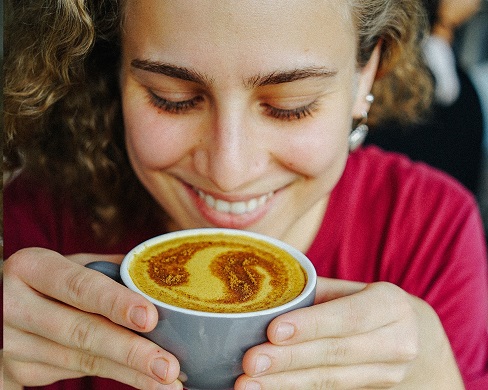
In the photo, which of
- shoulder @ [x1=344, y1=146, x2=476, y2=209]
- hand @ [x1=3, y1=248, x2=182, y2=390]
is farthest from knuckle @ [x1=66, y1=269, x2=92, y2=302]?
shoulder @ [x1=344, y1=146, x2=476, y2=209]

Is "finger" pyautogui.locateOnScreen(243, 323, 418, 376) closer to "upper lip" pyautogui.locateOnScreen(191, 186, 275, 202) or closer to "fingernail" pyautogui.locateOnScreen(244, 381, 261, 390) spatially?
"fingernail" pyautogui.locateOnScreen(244, 381, 261, 390)

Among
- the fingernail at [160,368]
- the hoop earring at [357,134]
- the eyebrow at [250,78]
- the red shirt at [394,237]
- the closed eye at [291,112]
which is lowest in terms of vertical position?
the red shirt at [394,237]

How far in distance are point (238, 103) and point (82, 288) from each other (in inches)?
11.8

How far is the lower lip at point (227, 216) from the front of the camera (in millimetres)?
972

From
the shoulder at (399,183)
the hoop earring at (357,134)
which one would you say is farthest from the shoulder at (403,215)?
the hoop earring at (357,134)

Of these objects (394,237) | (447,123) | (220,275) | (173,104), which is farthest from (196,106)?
(447,123)

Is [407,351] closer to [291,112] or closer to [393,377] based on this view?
[393,377]

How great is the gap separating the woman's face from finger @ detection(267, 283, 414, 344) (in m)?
0.23

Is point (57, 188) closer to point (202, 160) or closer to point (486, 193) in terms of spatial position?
point (202, 160)

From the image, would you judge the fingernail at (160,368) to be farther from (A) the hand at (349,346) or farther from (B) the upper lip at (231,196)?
(B) the upper lip at (231,196)

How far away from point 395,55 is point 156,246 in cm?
62

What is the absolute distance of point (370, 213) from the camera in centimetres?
127

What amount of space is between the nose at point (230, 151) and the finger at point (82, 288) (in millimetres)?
226

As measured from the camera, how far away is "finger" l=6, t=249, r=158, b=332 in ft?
2.12
